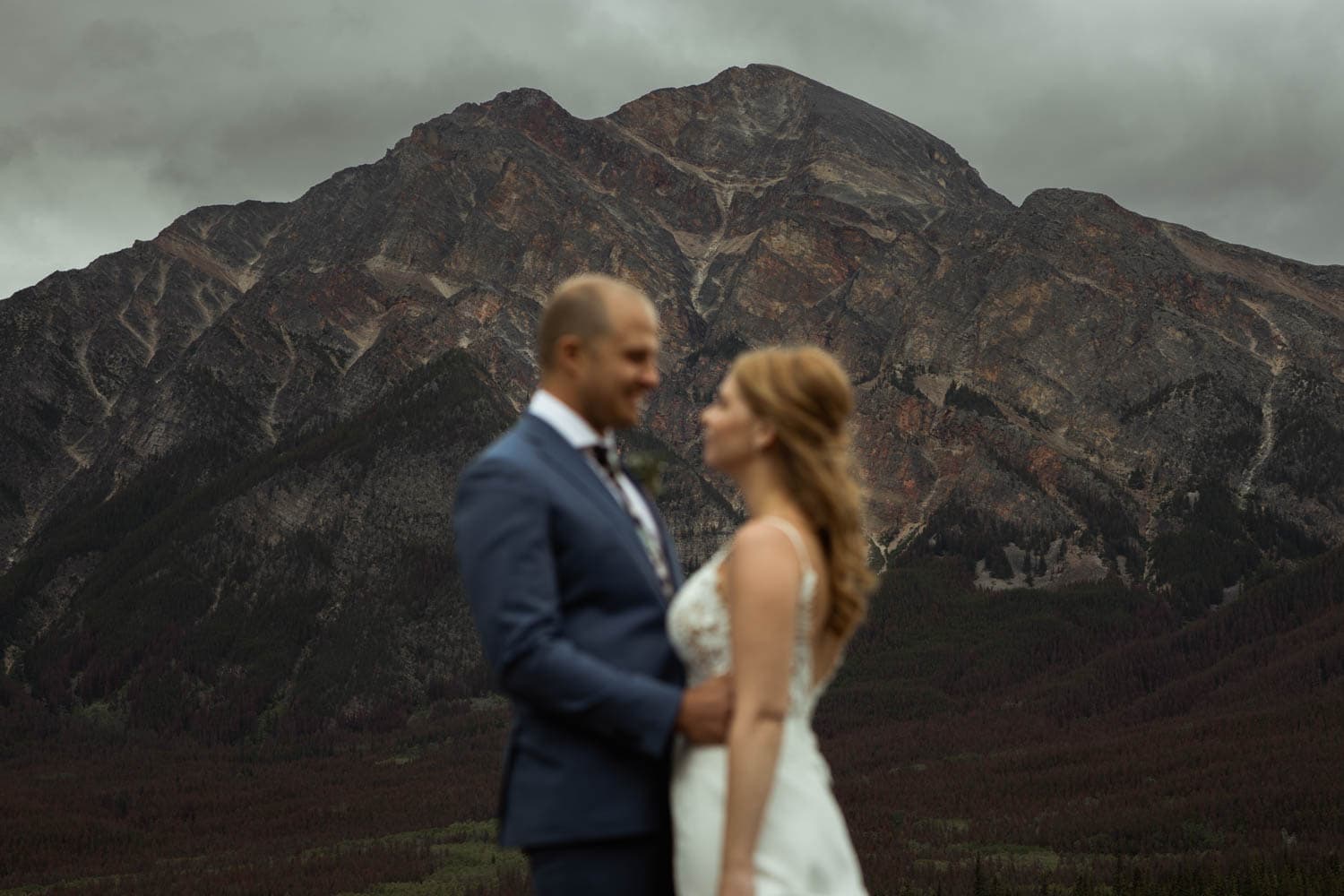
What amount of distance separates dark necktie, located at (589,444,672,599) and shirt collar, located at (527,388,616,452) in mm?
48

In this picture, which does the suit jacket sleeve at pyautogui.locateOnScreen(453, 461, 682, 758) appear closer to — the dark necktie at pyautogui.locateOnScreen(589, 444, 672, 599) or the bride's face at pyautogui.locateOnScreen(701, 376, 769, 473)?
the dark necktie at pyautogui.locateOnScreen(589, 444, 672, 599)

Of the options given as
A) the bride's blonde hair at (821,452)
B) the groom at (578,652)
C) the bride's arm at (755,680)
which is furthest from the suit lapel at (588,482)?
the bride's blonde hair at (821,452)

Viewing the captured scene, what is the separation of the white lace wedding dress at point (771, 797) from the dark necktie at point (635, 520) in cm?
46

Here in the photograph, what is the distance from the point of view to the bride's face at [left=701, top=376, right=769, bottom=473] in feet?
21.2

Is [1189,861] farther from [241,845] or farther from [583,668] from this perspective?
[583,668]

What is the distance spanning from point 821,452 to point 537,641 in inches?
54.1

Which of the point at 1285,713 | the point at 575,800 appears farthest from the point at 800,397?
the point at 1285,713

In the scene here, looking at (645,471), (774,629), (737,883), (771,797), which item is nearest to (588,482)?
(645,471)

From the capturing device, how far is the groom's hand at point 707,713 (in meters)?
6.09

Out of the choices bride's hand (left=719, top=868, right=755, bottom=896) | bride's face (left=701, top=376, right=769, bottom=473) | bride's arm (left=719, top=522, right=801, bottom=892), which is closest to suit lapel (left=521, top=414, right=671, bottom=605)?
bride's face (left=701, top=376, right=769, bottom=473)

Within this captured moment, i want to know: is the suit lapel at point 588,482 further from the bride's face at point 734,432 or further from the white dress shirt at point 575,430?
the bride's face at point 734,432

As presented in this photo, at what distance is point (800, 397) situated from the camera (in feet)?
20.8

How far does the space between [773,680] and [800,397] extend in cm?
114

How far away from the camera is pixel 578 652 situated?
6062 mm
